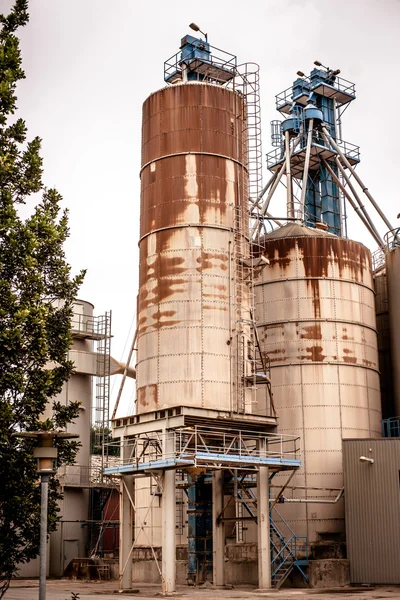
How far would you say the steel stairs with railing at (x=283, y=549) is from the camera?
35.0 metres

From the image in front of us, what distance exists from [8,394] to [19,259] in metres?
3.38

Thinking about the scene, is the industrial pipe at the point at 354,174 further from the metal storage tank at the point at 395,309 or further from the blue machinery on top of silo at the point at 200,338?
the blue machinery on top of silo at the point at 200,338

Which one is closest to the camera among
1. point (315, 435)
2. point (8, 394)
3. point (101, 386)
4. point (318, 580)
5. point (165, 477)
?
point (8, 394)

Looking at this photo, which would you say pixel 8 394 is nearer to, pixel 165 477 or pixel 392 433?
pixel 165 477

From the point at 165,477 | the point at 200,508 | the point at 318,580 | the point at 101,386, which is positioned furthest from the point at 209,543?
the point at 101,386

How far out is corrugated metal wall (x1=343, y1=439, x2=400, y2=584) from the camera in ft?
113

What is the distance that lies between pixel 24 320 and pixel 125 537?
52.2 ft

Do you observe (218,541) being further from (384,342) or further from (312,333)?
(384,342)

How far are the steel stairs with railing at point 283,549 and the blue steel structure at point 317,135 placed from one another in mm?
22880

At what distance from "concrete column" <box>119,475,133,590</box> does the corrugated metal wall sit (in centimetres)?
993

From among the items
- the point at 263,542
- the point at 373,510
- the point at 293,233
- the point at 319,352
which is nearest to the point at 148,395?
the point at 263,542

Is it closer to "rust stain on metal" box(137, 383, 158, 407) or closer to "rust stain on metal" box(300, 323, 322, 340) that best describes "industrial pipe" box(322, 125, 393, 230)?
"rust stain on metal" box(300, 323, 322, 340)

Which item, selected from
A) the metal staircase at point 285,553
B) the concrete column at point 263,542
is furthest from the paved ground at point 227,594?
the metal staircase at point 285,553

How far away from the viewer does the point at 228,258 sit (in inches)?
1315
